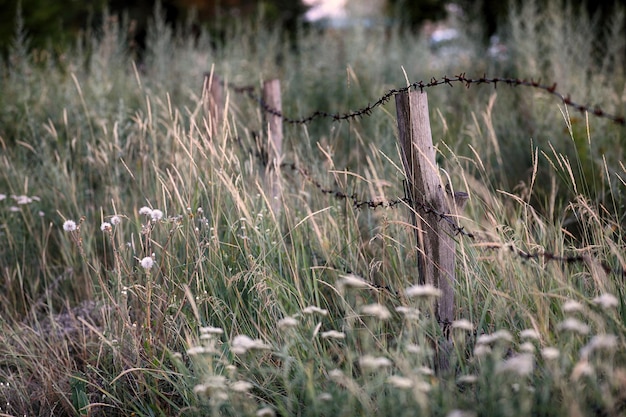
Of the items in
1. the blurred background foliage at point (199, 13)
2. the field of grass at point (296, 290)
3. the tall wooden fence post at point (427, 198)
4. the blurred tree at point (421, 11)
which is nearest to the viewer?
the field of grass at point (296, 290)

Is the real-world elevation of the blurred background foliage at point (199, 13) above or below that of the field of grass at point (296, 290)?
above

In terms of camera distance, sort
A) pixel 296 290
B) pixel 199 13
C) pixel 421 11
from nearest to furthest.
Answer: pixel 296 290, pixel 199 13, pixel 421 11

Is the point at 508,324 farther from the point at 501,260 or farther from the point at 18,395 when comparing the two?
the point at 18,395

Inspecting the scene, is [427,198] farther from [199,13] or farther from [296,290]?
[199,13]

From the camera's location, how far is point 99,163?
4523mm

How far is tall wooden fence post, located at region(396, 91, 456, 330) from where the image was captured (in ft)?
8.52

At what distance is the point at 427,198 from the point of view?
260 centimetres

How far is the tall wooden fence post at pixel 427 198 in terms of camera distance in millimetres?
2596

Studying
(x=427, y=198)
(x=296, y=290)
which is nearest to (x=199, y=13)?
(x=296, y=290)

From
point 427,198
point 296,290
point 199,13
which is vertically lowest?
point 296,290

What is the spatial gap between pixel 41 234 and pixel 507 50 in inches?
240

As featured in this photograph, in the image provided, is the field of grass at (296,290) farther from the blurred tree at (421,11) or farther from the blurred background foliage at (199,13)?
the blurred tree at (421,11)

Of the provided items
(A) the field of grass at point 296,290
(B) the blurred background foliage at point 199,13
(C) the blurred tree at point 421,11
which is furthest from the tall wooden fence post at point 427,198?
(C) the blurred tree at point 421,11

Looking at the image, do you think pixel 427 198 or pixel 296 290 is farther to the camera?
pixel 296 290
